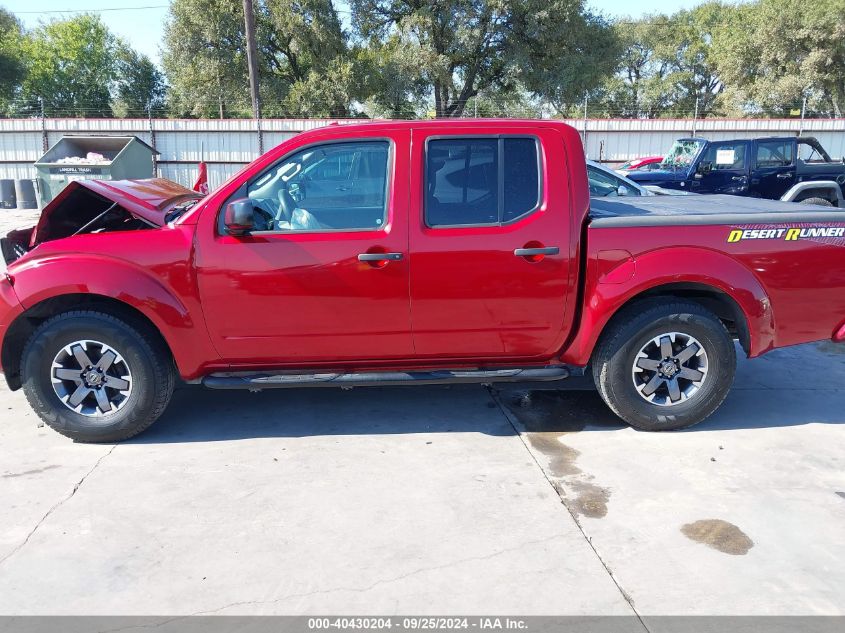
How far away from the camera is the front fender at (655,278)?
163 inches

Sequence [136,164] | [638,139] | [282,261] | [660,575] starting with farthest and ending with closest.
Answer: [638,139]
[136,164]
[282,261]
[660,575]

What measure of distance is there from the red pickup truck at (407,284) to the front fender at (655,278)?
1 centimetres

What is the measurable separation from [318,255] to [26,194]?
18097 millimetres

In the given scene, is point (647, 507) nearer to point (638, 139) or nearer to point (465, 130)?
point (465, 130)

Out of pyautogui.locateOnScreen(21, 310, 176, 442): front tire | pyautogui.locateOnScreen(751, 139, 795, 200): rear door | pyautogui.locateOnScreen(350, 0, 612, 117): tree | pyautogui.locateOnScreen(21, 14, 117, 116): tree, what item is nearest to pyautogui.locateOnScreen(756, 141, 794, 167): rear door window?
pyautogui.locateOnScreen(751, 139, 795, 200): rear door

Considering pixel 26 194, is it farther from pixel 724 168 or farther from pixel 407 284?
pixel 407 284

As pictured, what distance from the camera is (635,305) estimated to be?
171 inches

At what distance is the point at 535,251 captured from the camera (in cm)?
407

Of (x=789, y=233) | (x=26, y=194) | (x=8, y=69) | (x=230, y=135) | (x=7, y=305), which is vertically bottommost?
(x=7, y=305)

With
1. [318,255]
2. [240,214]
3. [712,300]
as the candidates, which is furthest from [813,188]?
[240,214]

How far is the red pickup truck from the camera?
403 centimetres

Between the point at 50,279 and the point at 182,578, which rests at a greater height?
the point at 50,279

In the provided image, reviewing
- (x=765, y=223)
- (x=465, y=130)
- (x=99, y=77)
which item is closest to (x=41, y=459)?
(x=465, y=130)

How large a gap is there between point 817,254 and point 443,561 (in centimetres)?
306
